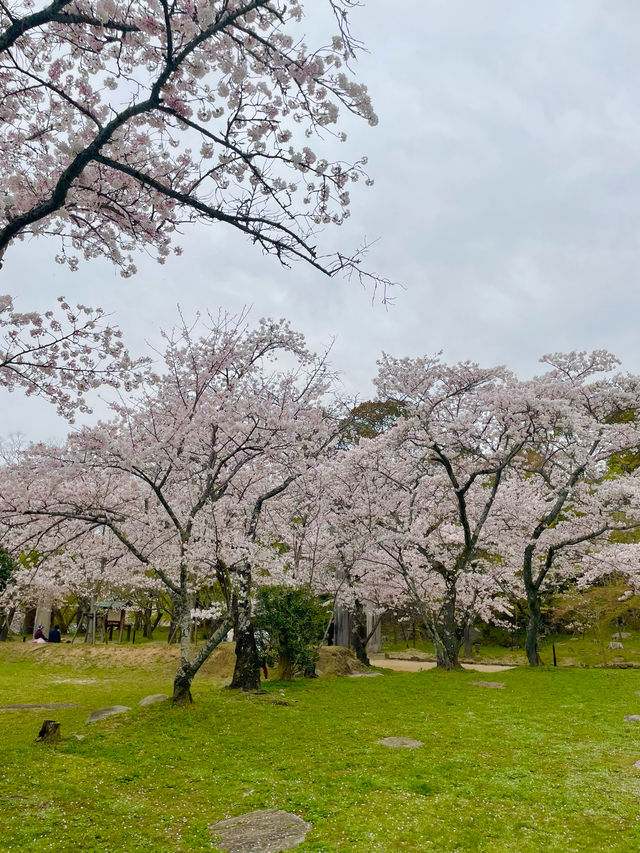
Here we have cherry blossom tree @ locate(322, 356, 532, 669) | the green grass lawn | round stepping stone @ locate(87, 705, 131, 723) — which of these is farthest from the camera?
cherry blossom tree @ locate(322, 356, 532, 669)

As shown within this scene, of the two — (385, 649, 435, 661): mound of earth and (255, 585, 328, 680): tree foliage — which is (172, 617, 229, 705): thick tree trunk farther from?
(385, 649, 435, 661): mound of earth

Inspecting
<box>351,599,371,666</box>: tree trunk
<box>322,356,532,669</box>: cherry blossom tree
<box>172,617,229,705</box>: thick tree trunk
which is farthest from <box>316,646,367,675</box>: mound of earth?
<box>172,617,229,705</box>: thick tree trunk

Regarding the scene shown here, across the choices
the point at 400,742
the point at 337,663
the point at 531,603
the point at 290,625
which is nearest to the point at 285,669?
the point at 290,625

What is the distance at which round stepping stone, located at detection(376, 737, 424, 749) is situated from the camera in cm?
755

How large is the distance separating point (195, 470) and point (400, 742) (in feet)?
19.6

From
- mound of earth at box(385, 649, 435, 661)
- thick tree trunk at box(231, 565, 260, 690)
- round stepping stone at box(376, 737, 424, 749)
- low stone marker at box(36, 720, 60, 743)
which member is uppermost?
thick tree trunk at box(231, 565, 260, 690)

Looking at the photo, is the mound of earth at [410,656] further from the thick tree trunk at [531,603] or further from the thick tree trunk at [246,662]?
the thick tree trunk at [246,662]

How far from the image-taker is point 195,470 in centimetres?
1098

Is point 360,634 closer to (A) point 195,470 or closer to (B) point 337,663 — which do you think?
(B) point 337,663

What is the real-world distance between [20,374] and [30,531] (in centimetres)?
657

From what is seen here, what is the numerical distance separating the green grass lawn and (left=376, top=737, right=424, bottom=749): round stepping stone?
17cm

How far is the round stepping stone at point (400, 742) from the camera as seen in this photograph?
7.55 meters

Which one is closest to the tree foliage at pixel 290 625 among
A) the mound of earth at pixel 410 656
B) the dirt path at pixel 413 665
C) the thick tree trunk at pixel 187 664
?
the thick tree trunk at pixel 187 664

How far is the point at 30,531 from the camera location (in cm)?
1219
